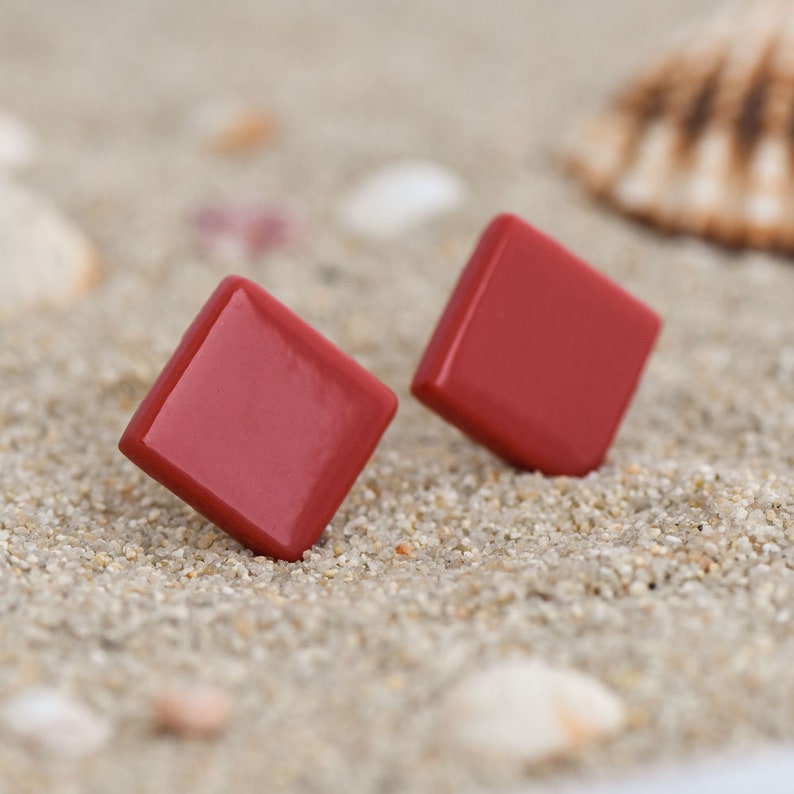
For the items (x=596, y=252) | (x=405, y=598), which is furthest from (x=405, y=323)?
(x=405, y=598)

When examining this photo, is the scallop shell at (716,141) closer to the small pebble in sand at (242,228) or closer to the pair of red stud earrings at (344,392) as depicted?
the small pebble in sand at (242,228)

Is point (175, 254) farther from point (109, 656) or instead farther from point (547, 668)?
point (547, 668)

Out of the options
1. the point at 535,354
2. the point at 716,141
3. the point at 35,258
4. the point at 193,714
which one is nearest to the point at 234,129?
the point at 35,258

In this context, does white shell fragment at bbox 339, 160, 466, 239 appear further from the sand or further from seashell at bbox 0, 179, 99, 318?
seashell at bbox 0, 179, 99, 318

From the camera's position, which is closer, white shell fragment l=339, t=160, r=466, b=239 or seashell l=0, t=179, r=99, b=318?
seashell l=0, t=179, r=99, b=318

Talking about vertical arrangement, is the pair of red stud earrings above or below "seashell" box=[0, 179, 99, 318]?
above

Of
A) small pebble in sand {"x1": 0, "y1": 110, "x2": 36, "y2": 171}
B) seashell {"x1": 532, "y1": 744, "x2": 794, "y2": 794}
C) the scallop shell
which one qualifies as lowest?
small pebble in sand {"x1": 0, "y1": 110, "x2": 36, "y2": 171}

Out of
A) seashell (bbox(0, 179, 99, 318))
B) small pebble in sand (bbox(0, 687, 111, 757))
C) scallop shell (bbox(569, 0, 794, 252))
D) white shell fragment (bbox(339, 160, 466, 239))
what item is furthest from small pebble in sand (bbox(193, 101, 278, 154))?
small pebble in sand (bbox(0, 687, 111, 757))

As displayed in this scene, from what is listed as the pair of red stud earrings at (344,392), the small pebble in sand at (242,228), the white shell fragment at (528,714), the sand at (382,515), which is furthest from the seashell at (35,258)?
the white shell fragment at (528,714)
